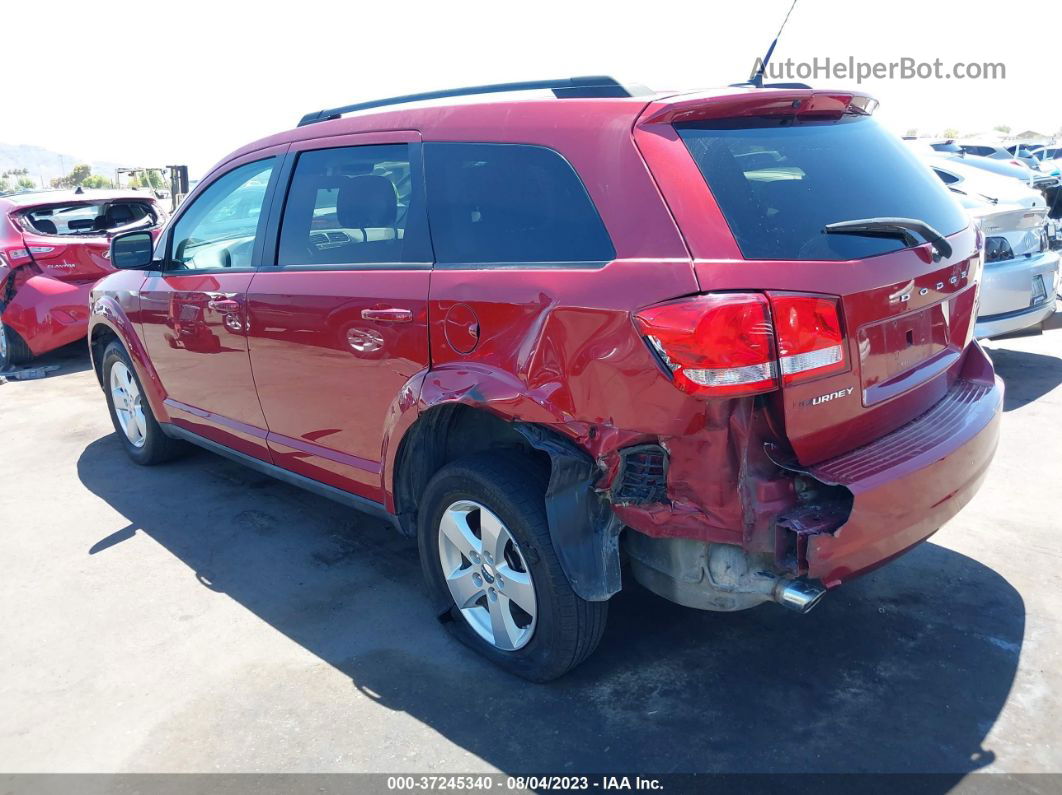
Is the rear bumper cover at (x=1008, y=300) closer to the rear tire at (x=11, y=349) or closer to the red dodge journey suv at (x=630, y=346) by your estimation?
the red dodge journey suv at (x=630, y=346)

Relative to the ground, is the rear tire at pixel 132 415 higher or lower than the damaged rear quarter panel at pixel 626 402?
lower

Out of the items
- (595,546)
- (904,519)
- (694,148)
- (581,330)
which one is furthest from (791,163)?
(595,546)

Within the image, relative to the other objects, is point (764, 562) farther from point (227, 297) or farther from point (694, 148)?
point (227, 297)

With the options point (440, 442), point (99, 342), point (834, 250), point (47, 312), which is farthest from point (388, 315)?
point (47, 312)

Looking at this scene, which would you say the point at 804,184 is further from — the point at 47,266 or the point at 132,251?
the point at 47,266

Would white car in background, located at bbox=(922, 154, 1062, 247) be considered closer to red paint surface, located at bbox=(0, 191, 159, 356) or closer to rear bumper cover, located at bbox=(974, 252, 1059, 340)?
rear bumper cover, located at bbox=(974, 252, 1059, 340)

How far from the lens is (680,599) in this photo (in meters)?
2.66

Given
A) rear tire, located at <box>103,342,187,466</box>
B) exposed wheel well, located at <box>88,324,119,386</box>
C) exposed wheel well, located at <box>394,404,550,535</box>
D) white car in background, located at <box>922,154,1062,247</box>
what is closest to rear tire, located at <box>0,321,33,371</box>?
exposed wheel well, located at <box>88,324,119,386</box>

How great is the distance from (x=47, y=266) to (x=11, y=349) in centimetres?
93

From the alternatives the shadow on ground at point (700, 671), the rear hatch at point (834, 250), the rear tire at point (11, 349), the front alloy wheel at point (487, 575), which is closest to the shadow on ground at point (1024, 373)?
the shadow on ground at point (700, 671)

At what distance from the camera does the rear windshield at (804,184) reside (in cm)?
251

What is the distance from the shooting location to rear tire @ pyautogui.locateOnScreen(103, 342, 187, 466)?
5.29m

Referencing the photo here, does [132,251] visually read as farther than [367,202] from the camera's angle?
Yes

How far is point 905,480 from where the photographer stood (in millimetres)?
2541
